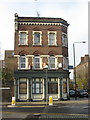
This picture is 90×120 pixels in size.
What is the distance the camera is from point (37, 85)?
33938 millimetres

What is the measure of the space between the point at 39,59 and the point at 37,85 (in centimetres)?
366

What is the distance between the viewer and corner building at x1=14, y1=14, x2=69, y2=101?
33688 mm

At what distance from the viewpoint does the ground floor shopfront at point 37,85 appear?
110ft

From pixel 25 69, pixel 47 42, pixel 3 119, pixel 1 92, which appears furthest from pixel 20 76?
pixel 3 119

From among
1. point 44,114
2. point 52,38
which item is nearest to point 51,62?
A: point 52,38

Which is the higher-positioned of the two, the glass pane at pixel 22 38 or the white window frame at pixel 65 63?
the glass pane at pixel 22 38

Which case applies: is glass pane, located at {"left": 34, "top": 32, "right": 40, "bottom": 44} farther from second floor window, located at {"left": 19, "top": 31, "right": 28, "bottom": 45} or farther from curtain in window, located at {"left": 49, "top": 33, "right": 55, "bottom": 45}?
curtain in window, located at {"left": 49, "top": 33, "right": 55, "bottom": 45}

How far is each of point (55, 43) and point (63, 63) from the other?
308cm

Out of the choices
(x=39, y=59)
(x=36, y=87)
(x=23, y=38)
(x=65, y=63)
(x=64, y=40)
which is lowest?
(x=36, y=87)

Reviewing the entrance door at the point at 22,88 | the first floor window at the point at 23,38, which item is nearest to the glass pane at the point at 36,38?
the first floor window at the point at 23,38

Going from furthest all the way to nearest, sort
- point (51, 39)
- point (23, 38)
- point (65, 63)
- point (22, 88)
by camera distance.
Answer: point (65, 63) → point (51, 39) → point (23, 38) → point (22, 88)

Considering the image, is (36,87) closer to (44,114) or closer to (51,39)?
(51,39)

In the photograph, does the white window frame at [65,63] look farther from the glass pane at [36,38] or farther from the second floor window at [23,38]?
the second floor window at [23,38]

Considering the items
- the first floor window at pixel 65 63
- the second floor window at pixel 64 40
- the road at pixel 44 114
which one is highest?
the second floor window at pixel 64 40
